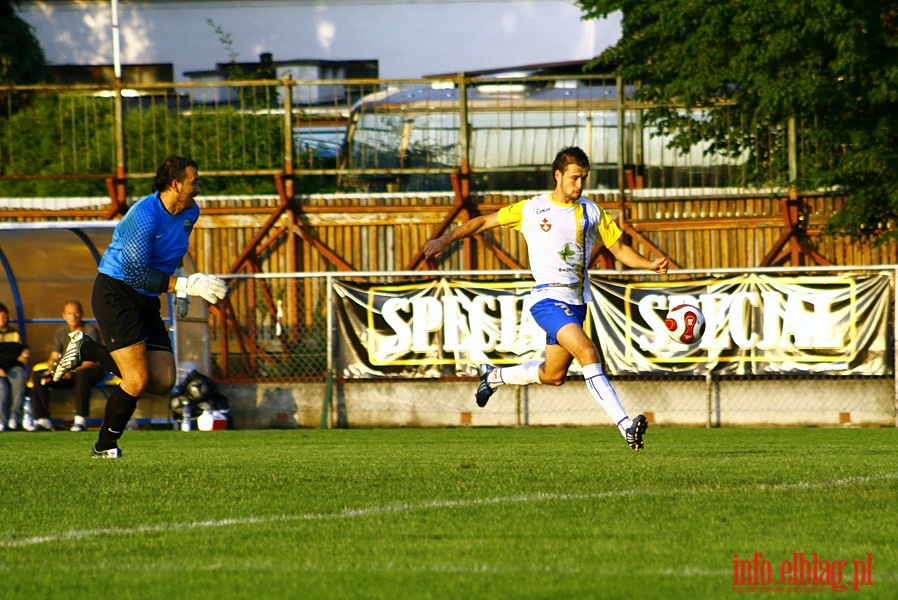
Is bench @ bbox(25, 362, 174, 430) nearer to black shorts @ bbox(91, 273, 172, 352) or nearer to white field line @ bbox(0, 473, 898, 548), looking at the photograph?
black shorts @ bbox(91, 273, 172, 352)

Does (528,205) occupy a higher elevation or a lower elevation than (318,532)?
higher

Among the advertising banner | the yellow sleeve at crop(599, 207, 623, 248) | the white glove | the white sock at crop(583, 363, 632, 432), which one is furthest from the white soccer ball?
the white glove

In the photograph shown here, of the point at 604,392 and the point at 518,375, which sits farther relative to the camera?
the point at 518,375

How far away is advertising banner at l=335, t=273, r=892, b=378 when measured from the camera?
53.1 ft

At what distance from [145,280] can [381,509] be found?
330 centimetres

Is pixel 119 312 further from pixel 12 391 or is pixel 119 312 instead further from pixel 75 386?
pixel 12 391

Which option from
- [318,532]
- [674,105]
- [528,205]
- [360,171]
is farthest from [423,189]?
[318,532]

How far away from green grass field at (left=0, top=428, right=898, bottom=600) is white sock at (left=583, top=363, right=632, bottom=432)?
1.14 feet

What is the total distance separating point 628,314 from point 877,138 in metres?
4.09

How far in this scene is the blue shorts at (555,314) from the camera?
10.1m

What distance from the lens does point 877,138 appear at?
18094 mm

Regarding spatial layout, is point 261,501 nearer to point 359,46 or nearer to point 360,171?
point 360,171

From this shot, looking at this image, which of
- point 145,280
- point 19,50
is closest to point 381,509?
point 145,280

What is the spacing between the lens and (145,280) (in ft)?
32.5
